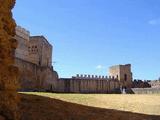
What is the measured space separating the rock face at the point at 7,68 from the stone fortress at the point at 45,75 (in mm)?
30259

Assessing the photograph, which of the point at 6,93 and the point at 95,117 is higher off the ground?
the point at 6,93

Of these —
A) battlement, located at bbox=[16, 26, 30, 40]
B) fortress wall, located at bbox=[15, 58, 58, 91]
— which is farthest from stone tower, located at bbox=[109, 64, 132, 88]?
battlement, located at bbox=[16, 26, 30, 40]

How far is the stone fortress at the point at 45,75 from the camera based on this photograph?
46641 mm

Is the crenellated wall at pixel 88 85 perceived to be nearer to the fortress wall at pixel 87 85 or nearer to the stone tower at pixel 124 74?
the fortress wall at pixel 87 85

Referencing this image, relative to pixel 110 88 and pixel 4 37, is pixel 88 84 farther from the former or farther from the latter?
pixel 4 37

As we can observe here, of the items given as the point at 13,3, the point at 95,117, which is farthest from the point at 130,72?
the point at 13,3

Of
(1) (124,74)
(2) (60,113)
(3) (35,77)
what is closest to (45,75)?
(3) (35,77)

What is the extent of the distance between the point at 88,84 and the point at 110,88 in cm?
478

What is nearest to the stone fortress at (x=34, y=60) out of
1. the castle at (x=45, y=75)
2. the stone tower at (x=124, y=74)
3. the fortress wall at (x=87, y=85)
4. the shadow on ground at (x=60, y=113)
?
the castle at (x=45, y=75)

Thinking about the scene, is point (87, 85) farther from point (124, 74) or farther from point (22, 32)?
point (22, 32)

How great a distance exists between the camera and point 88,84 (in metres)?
65.5

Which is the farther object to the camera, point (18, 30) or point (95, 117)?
point (18, 30)

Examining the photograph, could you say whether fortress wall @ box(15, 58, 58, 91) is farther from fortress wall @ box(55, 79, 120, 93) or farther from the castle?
fortress wall @ box(55, 79, 120, 93)

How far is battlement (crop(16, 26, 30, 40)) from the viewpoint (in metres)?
51.8
